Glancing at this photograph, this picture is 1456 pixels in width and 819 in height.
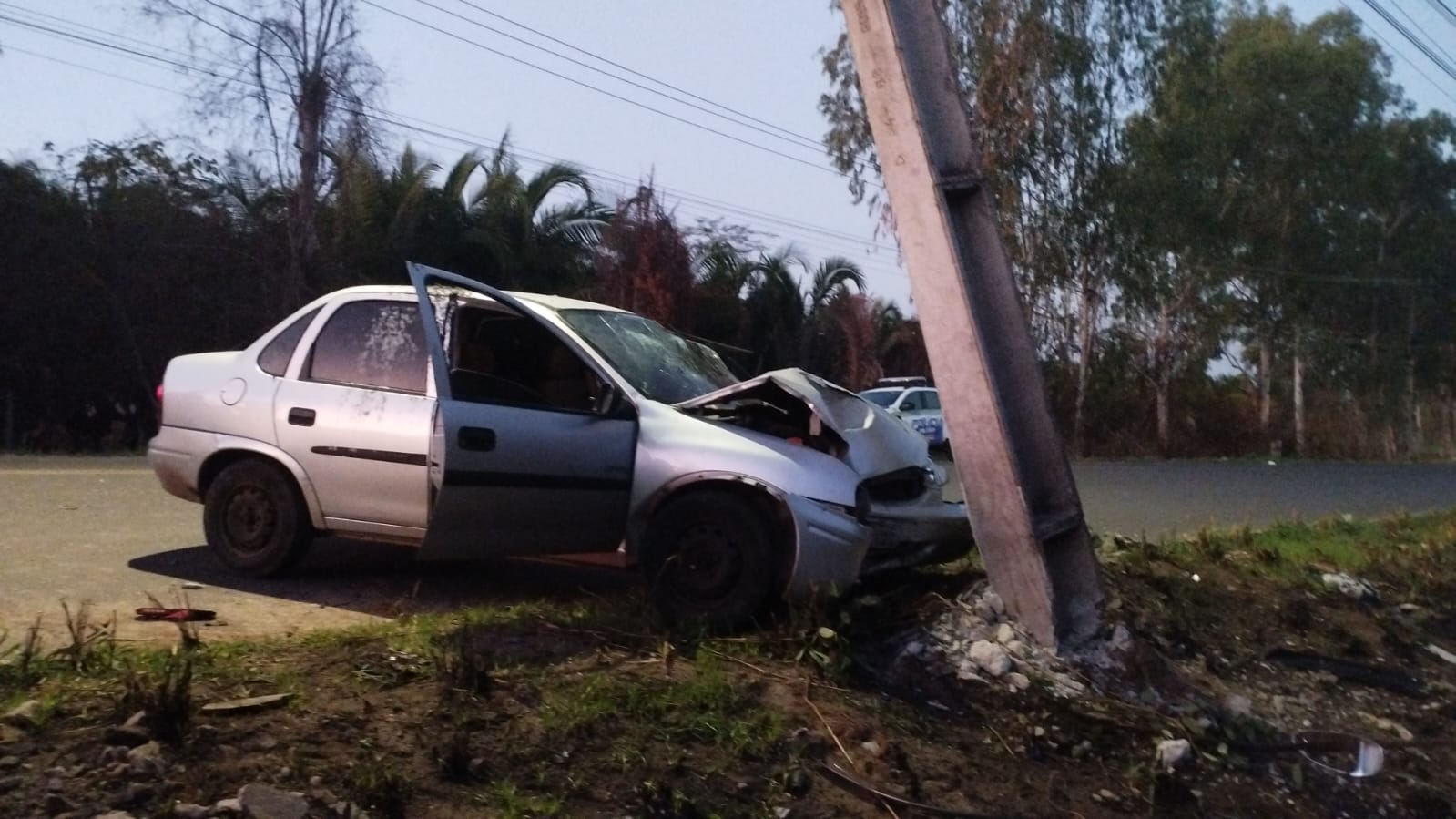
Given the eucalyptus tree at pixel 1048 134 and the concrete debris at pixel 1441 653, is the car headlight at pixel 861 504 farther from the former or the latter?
the eucalyptus tree at pixel 1048 134

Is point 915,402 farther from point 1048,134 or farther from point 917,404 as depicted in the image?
point 1048,134

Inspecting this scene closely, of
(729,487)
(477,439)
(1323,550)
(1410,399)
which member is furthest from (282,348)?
(1410,399)

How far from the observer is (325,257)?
22531 mm

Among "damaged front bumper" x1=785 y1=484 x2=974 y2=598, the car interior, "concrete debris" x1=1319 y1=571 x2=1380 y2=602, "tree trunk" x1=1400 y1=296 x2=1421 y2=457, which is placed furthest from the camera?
"tree trunk" x1=1400 y1=296 x2=1421 y2=457

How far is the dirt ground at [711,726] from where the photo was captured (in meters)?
4.38

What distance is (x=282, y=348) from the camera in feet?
24.8

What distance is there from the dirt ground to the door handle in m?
0.80

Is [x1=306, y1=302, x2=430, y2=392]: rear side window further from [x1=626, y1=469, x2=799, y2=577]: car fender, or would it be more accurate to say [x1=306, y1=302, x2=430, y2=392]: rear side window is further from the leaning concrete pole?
the leaning concrete pole

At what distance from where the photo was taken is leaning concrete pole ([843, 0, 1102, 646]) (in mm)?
6266

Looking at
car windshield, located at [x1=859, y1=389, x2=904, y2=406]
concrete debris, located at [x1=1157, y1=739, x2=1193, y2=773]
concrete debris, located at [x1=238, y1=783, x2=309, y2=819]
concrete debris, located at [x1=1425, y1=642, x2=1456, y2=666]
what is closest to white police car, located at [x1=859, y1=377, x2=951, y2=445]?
car windshield, located at [x1=859, y1=389, x2=904, y2=406]

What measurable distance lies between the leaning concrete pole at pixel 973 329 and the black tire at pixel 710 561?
40.5 inches

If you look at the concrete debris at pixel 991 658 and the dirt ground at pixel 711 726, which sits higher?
the concrete debris at pixel 991 658

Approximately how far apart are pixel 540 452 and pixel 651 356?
4.57ft

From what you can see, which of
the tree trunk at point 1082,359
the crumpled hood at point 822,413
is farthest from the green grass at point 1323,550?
the tree trunk at point 1082,359
